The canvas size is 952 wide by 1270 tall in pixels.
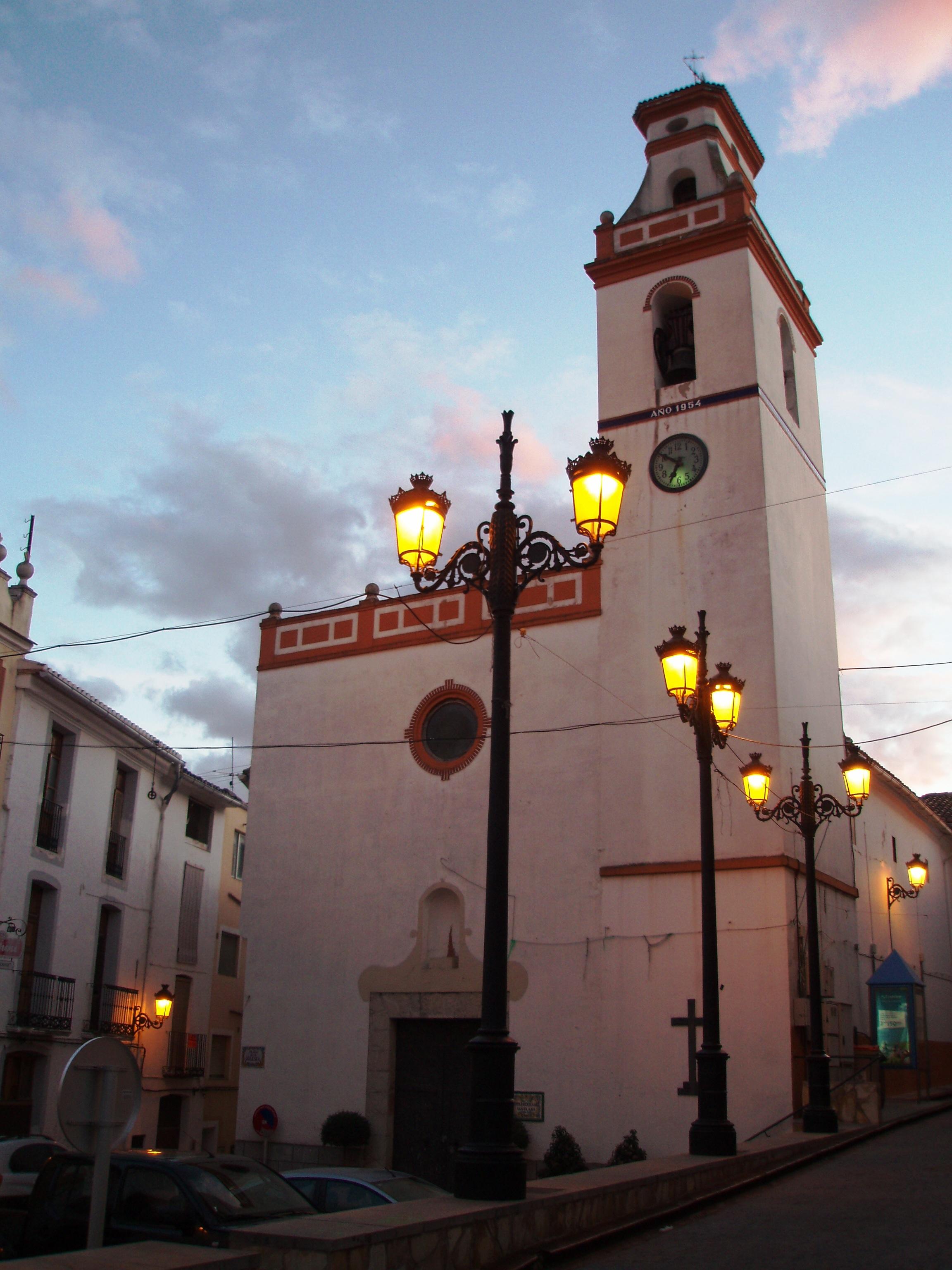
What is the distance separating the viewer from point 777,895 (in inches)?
690

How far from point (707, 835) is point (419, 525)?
5101mm

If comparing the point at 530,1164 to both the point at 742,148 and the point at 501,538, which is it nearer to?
the point at 501,538

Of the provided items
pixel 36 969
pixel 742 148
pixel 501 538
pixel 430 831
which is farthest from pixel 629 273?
pixel 36 969

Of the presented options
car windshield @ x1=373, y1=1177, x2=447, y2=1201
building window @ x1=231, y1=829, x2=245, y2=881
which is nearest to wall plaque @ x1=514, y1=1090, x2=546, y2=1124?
car windshield @ x1=373, y1=1177, x2=447, y2=1201

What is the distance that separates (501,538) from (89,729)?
58.3 feet

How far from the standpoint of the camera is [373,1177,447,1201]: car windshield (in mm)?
8727

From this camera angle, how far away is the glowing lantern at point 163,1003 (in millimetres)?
25188

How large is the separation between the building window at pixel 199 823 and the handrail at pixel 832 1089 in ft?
55.2

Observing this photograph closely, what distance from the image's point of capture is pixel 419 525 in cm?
939

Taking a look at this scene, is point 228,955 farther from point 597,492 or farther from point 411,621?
point 597,492

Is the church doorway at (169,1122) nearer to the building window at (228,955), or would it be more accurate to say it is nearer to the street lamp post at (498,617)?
the building window at (228,955)

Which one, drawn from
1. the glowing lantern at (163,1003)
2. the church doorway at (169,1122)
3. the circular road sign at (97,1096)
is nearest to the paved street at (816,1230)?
the circular road sign at (97,1096)

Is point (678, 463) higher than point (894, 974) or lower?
higher

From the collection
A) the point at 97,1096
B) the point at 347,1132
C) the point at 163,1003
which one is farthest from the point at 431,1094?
the point at 97,1096
